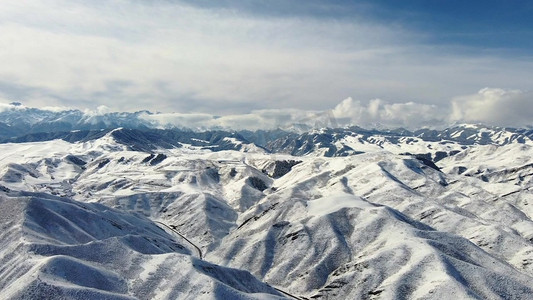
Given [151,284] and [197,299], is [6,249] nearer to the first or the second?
[151,284]

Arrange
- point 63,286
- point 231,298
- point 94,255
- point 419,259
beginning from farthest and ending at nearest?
point 419,259 → point 94,255 → point 231,298 → point 63,286

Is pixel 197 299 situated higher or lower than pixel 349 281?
higher

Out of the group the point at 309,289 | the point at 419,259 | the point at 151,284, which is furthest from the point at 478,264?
the point at 151,284

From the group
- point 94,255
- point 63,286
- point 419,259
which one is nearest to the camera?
point 63,286

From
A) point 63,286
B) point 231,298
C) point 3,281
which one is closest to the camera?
point 63,286

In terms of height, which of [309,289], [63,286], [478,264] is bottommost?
[309,289]

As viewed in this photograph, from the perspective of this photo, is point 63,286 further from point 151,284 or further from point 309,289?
point 309,289

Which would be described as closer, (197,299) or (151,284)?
(197,299)

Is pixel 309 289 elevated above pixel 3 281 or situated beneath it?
situated beneath

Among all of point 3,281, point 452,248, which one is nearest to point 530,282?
point 452,248
